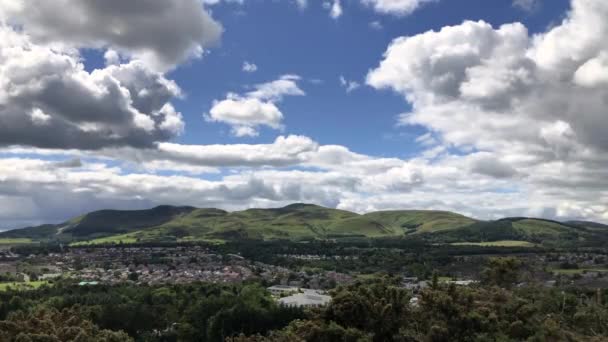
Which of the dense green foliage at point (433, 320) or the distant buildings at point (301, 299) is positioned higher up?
the dense green foliage at point (433, 320)

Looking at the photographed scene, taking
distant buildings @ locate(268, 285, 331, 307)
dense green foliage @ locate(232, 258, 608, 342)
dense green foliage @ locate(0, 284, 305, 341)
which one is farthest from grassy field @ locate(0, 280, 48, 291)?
dense green foliage @ locate(232, 258, 608, 342)


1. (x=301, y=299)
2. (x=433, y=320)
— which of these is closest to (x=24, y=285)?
(x=301, y=299)

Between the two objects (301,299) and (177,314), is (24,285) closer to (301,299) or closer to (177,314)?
(177,314)

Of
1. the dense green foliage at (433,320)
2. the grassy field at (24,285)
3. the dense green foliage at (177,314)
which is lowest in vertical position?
the grassy field at (24,285)

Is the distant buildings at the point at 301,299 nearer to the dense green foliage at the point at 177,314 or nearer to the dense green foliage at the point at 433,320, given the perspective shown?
the dense green foliage at the point at 177,314

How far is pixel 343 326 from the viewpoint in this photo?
3894 cm

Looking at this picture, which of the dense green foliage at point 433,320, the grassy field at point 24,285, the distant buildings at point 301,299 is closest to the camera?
the dense green foliage at point 433,320

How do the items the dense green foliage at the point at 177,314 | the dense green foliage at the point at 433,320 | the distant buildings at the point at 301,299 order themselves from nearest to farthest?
the dense green foliage at the point at 433,320 → the dense green foliage at the point at 177,314 → the distant buildings at the point at 301,299

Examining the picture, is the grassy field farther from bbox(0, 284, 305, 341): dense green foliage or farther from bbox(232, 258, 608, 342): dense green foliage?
bbox(232, 258, 608, 342): dense green foliage

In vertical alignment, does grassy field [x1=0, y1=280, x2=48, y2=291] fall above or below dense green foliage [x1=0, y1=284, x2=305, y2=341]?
below

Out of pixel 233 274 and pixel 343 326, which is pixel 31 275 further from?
pixel 343 326

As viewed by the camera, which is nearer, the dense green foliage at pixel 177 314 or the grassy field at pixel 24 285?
the dense green foliage at pixel 177 314

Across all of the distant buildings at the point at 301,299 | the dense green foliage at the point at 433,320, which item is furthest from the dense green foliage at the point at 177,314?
the dense green foliage at the point at 433,320

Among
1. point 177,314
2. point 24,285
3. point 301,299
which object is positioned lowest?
point 24,285
